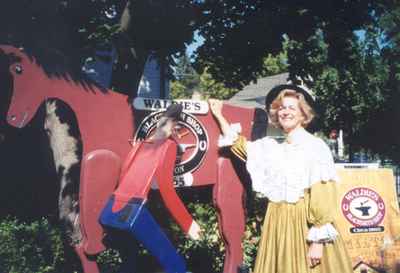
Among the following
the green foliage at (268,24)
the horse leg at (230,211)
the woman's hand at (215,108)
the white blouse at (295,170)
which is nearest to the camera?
the white blouse at (295,170)

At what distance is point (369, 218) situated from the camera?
5988 millimetres

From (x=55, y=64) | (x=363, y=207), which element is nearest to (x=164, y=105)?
(x=55, y=64)

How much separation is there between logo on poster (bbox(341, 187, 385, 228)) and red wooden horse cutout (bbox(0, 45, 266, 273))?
5.25ft

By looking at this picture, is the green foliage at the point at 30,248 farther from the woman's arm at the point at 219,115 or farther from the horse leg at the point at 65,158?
the woman's arm at the point at 219,115

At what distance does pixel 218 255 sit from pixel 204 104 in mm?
2015

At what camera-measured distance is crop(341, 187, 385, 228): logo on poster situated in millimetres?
5938

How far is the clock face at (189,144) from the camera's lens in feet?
15.7

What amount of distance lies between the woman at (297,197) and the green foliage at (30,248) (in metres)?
2.29

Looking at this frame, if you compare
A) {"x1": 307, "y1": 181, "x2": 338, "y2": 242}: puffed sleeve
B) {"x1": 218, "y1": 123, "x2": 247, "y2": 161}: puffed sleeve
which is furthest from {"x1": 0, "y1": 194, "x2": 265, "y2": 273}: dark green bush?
{"x1": 307, "y1": 181, "x2": 338, "y2": 242}: puffed sleeve

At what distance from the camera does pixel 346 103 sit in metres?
15.4

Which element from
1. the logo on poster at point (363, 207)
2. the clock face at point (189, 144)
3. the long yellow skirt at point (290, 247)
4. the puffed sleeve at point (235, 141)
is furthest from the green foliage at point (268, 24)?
the long yellow skirt at point (290, 247)

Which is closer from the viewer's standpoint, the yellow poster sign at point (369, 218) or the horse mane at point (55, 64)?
the horse mane at point (55, 64)

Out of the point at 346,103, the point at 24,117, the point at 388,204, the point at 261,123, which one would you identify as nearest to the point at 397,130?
the point at 346,103

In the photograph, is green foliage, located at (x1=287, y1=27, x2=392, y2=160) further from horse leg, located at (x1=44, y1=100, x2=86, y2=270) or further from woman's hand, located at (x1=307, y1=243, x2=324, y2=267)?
woman's hand, located at (x1=307, y1=243, x2=324, y2=267)
